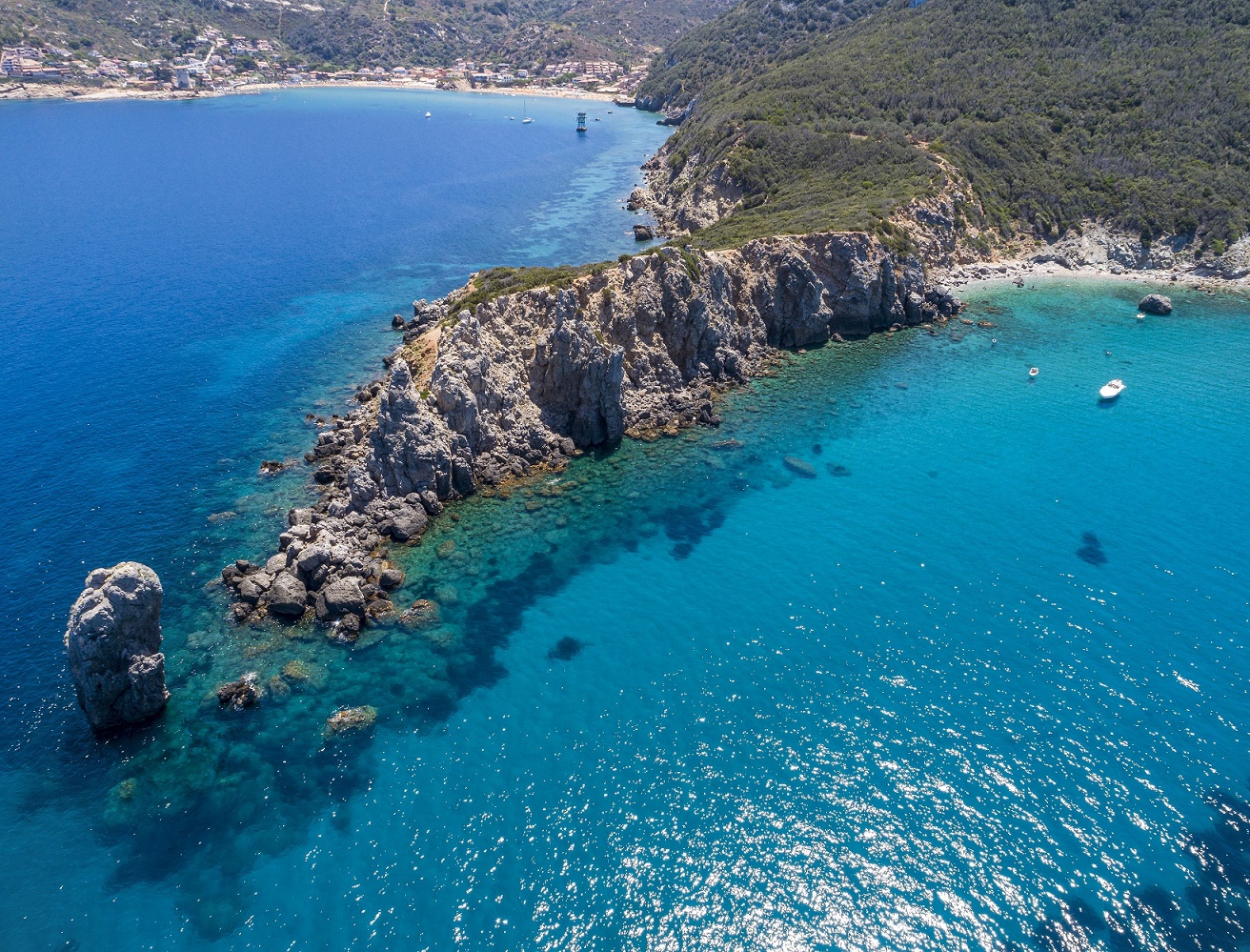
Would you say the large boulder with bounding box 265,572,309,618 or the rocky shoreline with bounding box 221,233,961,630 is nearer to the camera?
the large boulder with bounding box 265,572,309,618

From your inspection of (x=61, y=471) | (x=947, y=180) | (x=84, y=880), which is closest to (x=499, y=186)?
(x=947, y=180)

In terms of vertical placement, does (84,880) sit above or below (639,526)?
below

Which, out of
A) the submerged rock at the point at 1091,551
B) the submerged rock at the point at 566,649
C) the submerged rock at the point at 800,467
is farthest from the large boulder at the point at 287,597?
the submerged rock at the point at 1091,551

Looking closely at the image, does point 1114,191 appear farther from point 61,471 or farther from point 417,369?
point 61,471

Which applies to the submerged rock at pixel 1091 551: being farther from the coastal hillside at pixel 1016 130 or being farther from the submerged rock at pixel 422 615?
the coastal hillside at pixel 1016 130

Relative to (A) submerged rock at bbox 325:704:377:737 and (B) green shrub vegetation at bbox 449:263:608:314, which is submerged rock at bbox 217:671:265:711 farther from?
(B) green shrub vegetation at bbox 449:263:608:314

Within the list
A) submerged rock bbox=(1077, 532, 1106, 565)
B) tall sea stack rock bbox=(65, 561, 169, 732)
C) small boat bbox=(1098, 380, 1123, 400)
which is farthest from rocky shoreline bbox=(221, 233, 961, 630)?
submerged rock bbox=(1077, 532, 1106, 565)
